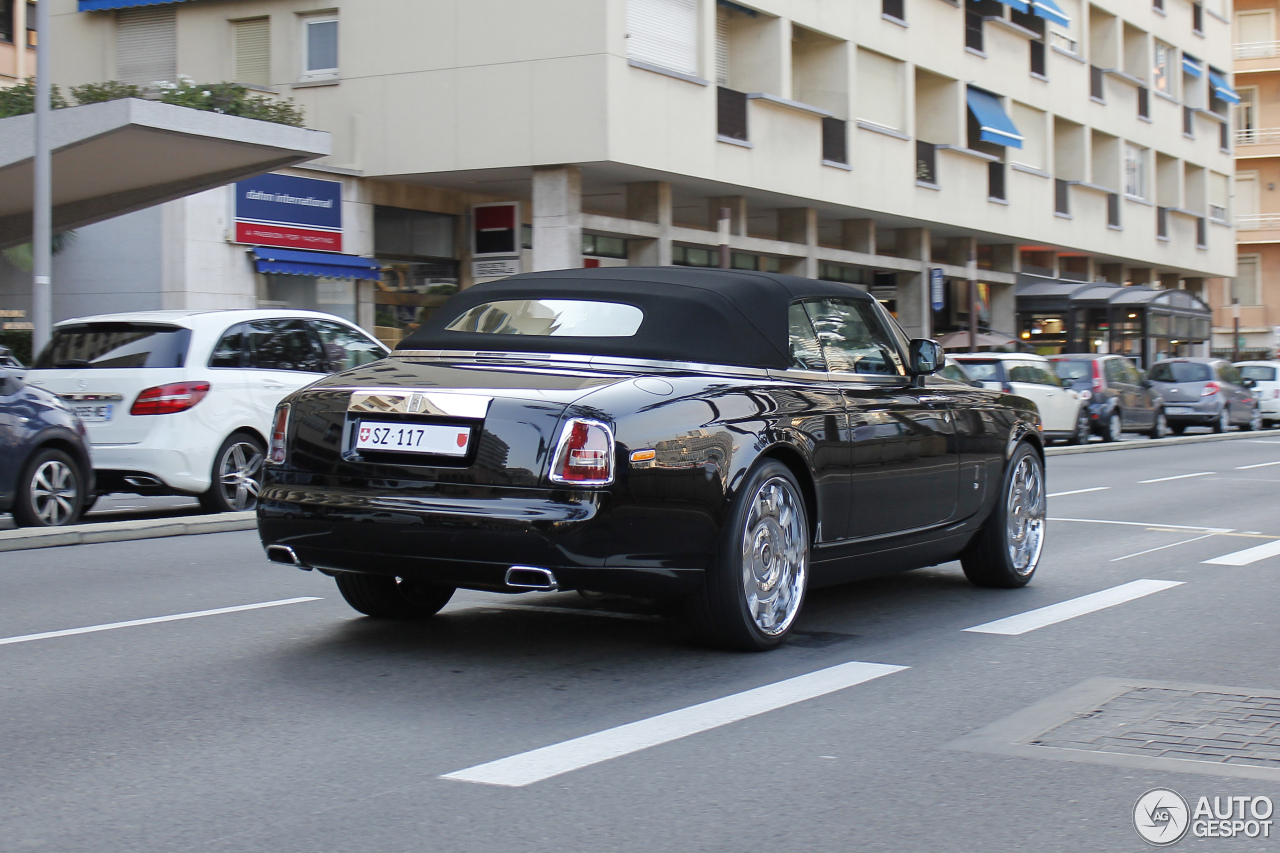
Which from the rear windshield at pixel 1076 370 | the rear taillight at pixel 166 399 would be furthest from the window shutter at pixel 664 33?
the rear taillight at pixel 166 399

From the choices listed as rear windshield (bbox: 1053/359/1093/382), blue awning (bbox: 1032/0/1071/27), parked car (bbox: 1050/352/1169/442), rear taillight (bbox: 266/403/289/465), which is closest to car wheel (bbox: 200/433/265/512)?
rear taillight (bbox: 266/403/289/465)

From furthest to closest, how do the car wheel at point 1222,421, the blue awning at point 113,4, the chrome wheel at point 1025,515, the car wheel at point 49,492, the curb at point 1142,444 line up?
the car wheel at point 1222,421 → the blue awning at point 113,4 → the curb at point 1142,444 → the car wheel at point 49,492 → the chrome wheel at point 1025,515

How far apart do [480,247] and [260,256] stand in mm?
5822

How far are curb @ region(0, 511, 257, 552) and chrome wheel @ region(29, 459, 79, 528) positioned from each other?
0.24 m

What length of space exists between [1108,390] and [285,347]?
753 inches

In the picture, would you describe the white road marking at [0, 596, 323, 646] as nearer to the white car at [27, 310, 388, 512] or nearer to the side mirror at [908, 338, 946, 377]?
the side mirror at [908, 338, 946, 377]

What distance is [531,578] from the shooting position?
559 cm

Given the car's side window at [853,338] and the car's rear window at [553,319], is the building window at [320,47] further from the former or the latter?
the car's rear window at [553,319]

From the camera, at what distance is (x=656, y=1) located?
26.1 m

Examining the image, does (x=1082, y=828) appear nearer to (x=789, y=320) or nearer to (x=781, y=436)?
(x=781, y=436)

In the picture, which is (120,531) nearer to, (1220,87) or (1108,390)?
(1108,390)

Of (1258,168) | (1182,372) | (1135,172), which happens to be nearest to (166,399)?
(1182,372)

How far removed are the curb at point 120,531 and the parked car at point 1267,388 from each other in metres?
31.3

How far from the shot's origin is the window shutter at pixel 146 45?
28547 mm
